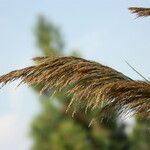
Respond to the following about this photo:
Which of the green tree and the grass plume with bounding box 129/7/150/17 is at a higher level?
the grass plume with bounding box 129/7/150/17

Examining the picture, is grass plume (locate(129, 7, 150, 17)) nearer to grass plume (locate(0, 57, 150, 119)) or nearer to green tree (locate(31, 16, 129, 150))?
grass plume (locate(0, 57, 150, 119))

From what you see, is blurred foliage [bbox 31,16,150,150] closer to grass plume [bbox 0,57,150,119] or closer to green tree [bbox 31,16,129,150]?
green tree [bbox 31,16,129,150]

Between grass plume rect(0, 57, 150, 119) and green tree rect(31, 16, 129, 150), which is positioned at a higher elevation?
grass plume rect(0, 57, 150, 119)

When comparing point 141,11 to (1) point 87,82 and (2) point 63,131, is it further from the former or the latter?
(2) point 63,131

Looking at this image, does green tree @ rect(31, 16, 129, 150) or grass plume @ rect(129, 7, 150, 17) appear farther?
green tree @ rect(31, 16, 129, 150)

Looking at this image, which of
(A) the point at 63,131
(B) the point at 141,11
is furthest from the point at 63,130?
(B) the point at 141,11

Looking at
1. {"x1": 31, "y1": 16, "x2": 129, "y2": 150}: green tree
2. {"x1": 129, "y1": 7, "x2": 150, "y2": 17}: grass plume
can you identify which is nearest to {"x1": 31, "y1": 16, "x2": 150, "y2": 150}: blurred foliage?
{"x1": 31, "y1": 16, "x2": 129, "y2": 150}: green tree

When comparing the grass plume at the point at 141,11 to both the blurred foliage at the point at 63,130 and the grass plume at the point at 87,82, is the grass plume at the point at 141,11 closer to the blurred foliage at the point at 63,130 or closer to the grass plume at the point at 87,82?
the grass plume at the point at 87,82

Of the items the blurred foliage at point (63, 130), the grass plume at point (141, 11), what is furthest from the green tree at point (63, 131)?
the grass plume at point (141, 11)

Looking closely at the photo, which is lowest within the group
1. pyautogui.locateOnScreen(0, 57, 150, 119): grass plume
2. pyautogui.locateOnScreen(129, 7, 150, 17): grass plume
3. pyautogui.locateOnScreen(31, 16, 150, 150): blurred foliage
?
pyautogui.locateOnScreen(31, 16, 150, 150): blurred foliage
